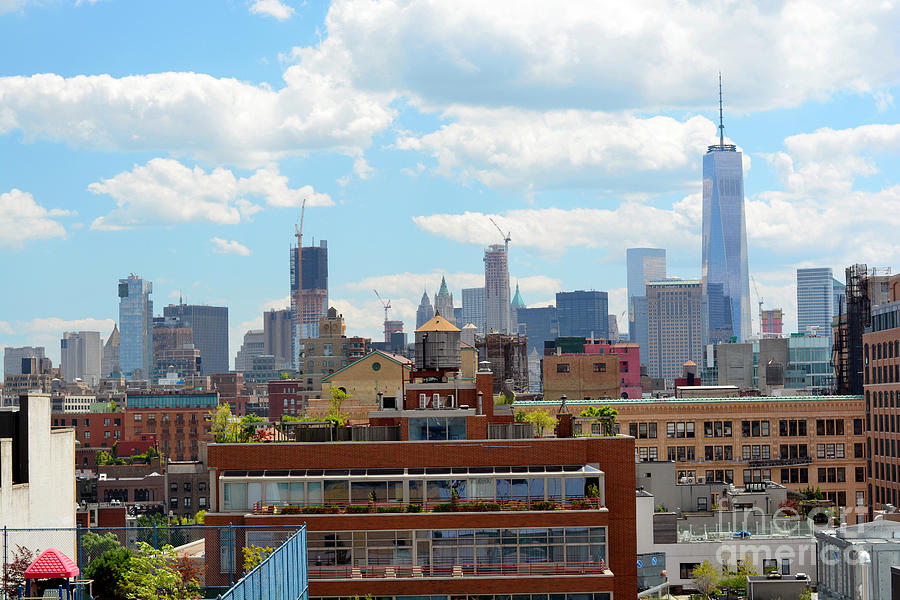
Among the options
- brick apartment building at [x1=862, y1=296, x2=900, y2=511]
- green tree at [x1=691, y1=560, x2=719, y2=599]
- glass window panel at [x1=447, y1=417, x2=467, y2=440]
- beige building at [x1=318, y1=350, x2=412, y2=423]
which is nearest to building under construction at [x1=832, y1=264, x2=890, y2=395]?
brick apartment building at [x1=862, y1=296, x2=900, y2=511]

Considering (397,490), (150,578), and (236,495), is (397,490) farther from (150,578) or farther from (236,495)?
(150,578)

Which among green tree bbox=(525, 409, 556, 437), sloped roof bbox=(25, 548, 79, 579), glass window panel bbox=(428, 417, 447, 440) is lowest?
sloped roof bbox=(25, 548, 79, 579)

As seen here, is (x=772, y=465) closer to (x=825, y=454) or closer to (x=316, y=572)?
(x=825, y=454)

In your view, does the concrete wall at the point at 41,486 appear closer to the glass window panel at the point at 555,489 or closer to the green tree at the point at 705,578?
the glass window panel at the point at 555,489

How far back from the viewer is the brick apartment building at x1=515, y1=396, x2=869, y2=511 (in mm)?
142250

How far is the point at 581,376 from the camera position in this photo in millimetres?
189125

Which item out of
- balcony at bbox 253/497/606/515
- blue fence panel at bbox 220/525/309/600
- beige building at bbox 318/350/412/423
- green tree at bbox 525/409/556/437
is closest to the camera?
blue fence panel at bbox 220/525/309/600

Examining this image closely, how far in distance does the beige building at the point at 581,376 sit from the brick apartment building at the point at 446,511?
11828 cm

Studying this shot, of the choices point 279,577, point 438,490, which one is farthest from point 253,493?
point 279,577

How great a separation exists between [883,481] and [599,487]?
89.0 meters

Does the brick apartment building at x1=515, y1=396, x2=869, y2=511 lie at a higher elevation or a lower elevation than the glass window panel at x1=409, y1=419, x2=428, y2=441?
lower

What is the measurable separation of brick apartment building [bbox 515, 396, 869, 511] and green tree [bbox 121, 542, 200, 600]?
103146 millimetres

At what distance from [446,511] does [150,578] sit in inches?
1169

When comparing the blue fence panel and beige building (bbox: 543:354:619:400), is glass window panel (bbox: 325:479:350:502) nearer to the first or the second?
the blue fence panel
